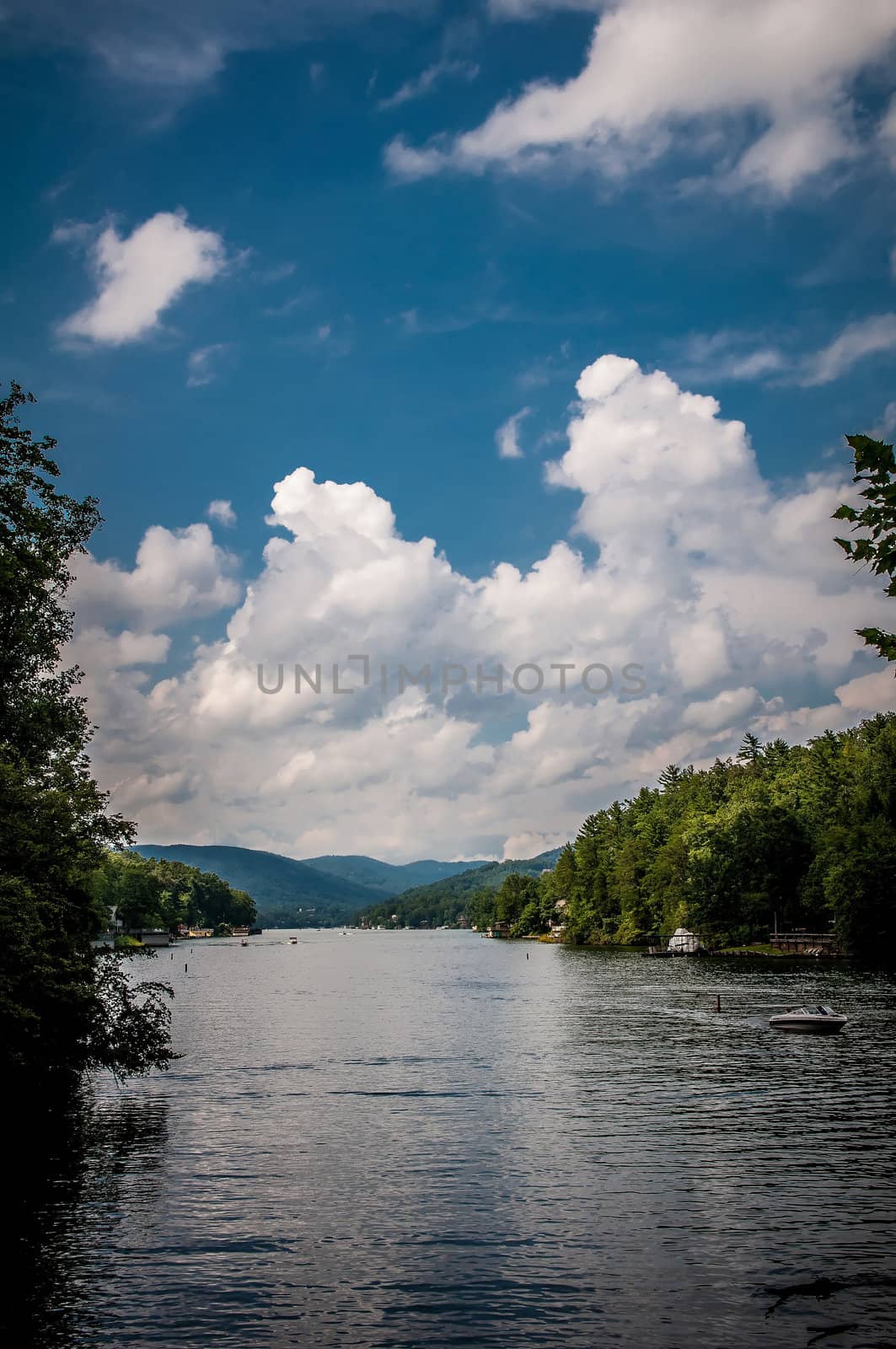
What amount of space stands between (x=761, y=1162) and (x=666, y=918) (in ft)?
485

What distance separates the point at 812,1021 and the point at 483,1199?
130 feet

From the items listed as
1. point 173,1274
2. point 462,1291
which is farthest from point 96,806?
Answer: point 462,1291

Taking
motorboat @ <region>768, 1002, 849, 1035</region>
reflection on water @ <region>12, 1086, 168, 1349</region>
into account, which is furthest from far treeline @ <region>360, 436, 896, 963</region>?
reflection on water @ <region>12, 1086, 168, 1349</region>

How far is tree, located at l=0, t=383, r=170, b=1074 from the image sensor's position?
33.1 meters

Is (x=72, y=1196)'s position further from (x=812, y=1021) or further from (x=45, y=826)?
(x=812, y=1021)

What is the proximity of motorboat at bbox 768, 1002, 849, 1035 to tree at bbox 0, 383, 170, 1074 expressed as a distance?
1564 inches

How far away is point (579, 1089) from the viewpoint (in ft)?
157

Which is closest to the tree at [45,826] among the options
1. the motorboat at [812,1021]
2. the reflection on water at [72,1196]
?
the reflection on water at [72,1196]

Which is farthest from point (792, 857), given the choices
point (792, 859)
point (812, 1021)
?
point (812, 1021)

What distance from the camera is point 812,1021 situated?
62.7 metres

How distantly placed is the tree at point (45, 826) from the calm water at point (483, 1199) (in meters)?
4.17

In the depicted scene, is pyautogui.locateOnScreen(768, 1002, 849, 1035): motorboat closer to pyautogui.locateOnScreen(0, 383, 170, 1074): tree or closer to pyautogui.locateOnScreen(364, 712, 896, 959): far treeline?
pyautogui.locateOnScreen(0, 383, 170, 1074): tree

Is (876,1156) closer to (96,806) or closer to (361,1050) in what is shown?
(96,806)

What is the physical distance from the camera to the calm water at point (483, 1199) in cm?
2120
